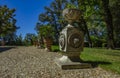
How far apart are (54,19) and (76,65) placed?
41.4 metres

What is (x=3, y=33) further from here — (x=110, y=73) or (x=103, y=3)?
(x=110, y=73)

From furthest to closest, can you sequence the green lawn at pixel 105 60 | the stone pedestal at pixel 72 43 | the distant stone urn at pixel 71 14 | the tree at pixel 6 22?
1. the tree at pixel 6 22
2. the distant stone urn at pixel 71 14
3. the stone pedestal at pixel 72 43
4. the green lawn at pixel 105 60

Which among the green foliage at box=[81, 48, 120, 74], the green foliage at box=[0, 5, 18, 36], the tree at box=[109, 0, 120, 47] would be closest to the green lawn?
the green foliage at box=[81, 48, 120, 74]

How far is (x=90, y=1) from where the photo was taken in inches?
738

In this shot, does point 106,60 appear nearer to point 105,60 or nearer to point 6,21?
point 105,60

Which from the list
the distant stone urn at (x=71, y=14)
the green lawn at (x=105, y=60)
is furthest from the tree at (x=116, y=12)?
the distant stone urn at (x=71, y=14)

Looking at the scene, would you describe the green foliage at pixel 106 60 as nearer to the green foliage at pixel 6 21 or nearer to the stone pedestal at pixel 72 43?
the stone pedestal at pixel 72 43

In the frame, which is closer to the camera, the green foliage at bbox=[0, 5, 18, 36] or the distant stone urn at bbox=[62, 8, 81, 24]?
the distant stone urn at bbox=[62, 8, 81, 24]

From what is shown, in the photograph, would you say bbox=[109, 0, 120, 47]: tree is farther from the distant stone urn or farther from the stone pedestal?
the stone pedestal

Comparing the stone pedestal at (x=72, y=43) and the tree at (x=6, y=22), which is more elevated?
the tree at (x=6, y=22)

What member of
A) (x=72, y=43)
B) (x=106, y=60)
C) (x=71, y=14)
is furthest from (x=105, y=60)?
(x=71, y=14)

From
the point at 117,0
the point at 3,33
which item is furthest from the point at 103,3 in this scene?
the point at 3,33

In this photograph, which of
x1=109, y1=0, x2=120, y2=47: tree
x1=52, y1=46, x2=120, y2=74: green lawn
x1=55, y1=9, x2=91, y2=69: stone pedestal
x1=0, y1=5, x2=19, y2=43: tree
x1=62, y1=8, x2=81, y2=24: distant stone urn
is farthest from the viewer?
x1=0, y1=5, x2=19, y2=43: tree

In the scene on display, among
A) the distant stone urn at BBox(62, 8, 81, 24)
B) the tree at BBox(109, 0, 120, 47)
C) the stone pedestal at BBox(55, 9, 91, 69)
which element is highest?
the tree at BBox(109, 0, 120, 47)
